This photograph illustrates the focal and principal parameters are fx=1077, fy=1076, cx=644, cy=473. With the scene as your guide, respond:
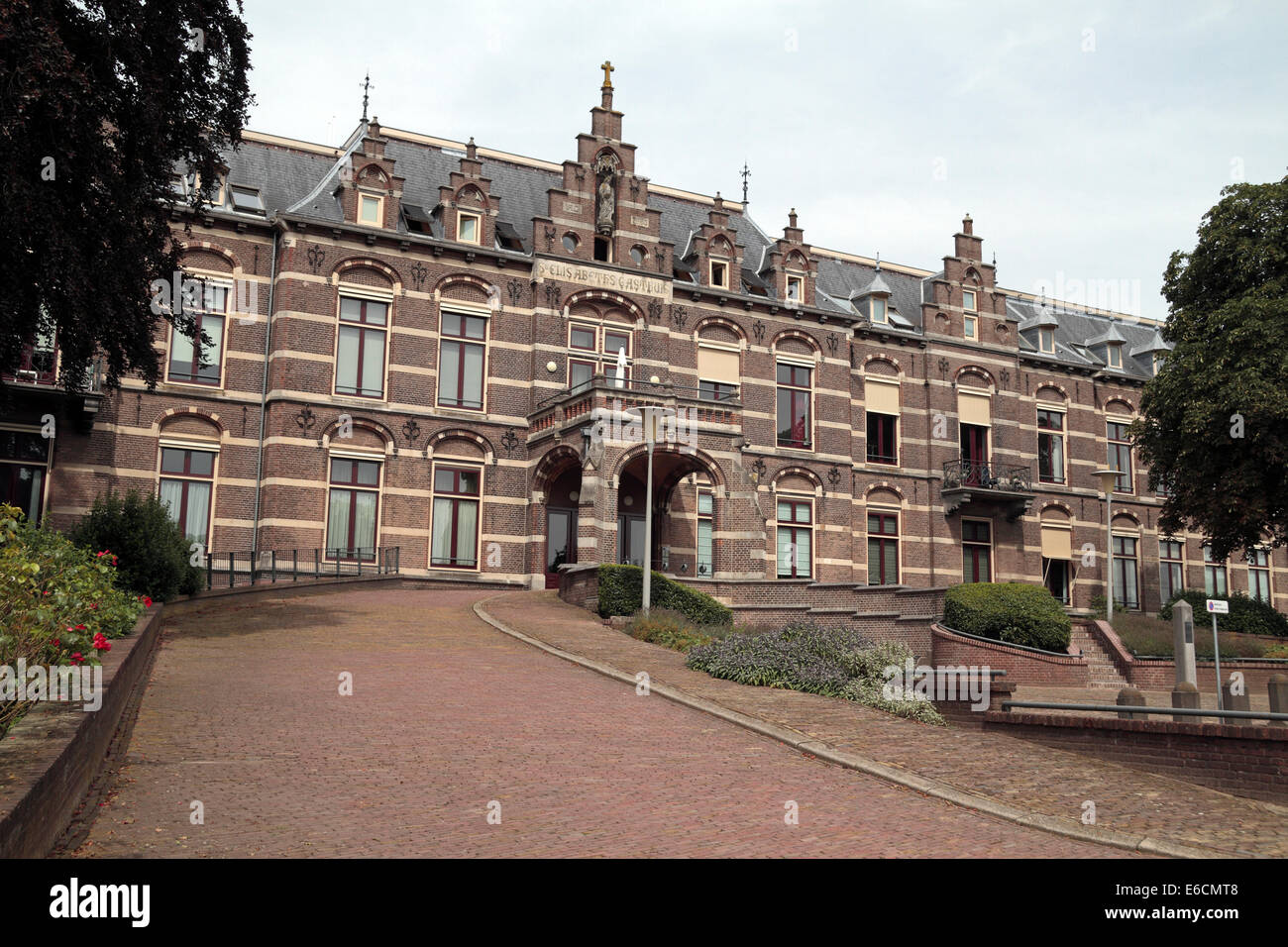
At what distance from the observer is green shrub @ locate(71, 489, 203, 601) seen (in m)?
18.3

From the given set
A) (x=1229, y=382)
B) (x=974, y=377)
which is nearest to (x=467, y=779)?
(x=1229, y=382)

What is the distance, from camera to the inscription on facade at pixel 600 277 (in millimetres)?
30875

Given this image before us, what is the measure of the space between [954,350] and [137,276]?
2871 centimetres

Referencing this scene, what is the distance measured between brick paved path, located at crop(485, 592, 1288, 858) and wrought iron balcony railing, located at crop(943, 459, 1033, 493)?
73.8ft

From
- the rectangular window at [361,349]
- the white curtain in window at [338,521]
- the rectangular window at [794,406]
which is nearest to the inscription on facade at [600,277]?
the rectangular window at [361,349]

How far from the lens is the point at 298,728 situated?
1056 cm

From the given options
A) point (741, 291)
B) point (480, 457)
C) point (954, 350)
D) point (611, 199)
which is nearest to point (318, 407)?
point (480, 457)

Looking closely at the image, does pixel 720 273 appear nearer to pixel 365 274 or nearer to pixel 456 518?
Answer: pixel 365 274

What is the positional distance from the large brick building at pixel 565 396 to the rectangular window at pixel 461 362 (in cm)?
7

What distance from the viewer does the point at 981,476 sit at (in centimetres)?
3678

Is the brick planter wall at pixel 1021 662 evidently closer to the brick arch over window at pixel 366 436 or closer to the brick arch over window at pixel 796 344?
the brick arch over window at pixel 796 344
